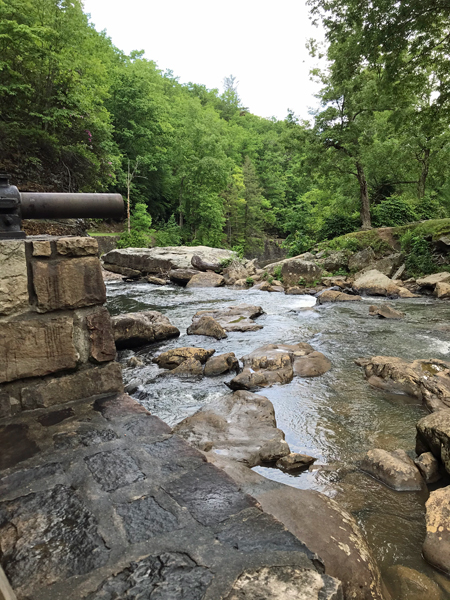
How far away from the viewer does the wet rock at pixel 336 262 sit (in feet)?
53.8

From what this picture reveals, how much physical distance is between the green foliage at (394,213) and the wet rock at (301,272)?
6.16m

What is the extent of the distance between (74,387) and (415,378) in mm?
3964

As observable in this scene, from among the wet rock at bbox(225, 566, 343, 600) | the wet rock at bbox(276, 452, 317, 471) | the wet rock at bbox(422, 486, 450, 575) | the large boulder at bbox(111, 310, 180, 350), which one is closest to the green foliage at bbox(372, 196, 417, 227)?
the large boulder at bbox(111, 310, 180, 350)

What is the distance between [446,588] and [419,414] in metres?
2.31

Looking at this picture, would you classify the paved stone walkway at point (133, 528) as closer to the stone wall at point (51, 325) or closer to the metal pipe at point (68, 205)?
the stone wall at point (51, 325)

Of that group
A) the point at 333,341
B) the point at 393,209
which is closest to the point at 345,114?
the point at 393,209

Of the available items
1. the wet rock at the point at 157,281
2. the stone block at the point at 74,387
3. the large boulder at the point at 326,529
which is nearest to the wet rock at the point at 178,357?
the large boulder at the point at 326,529

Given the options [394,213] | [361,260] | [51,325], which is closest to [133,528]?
[51,325]

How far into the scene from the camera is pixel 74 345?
229 cm

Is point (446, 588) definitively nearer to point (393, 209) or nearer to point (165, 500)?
point (165, 500)

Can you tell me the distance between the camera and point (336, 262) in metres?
16.4

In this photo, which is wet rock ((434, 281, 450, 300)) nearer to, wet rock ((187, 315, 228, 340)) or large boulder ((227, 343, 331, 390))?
large boulder ((227, 343, 331, 390))

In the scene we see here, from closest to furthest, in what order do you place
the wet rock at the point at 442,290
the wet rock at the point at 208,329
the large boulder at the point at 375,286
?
the wet rock at the point at 208,329 < the wet rock at the point at 442,290 < the large boulder at the point at 375,286

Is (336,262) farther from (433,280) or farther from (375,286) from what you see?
(433,280)
